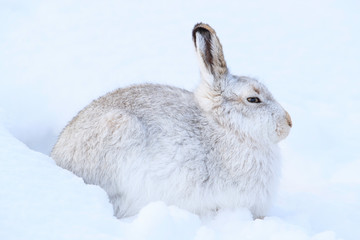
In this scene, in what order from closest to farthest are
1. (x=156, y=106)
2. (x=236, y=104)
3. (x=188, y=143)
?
(x=188, y=143) < (x=156, y=106) < (x=236, y=104)

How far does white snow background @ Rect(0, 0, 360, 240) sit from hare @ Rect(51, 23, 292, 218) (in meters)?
0.22

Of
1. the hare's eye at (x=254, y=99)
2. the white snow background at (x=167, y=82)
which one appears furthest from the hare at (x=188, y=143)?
the white snow background at (x=167, y=82)

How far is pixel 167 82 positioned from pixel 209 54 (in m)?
2.13

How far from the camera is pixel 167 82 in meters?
6.51

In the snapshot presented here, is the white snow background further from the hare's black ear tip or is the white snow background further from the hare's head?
the hare's black ear tip

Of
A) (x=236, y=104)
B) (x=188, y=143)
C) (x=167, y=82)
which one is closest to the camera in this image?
(x=188, y=143)

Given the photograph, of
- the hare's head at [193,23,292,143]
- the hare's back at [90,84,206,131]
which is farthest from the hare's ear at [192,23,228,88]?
the hare's back at [90,84,206,131]

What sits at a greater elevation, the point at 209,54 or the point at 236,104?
the point at 209,54

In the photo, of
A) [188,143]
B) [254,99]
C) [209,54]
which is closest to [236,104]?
[254,99]

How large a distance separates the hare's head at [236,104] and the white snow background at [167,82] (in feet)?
1.46

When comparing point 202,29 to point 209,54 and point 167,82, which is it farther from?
point 167,82

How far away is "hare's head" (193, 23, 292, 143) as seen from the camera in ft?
14.5

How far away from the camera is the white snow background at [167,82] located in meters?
3.22

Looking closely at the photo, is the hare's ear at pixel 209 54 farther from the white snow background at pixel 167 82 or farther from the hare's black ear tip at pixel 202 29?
the white snow background at pixel 167 82
